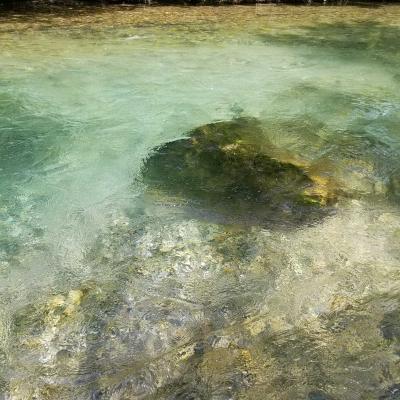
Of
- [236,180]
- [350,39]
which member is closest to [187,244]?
[236,180]

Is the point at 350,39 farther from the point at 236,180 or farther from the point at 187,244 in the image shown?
the point at 187,244

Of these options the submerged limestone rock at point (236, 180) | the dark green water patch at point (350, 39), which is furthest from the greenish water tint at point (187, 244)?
the dark green water patch at point (350, 39)

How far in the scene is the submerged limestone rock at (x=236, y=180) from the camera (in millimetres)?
4207

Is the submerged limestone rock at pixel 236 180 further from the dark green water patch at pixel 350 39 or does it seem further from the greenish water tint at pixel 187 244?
the dark green water patch at pixel 350 39

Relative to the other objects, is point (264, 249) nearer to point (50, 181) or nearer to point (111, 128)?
point (50, 181)

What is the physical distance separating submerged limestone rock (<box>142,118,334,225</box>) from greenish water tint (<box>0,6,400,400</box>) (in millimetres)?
41

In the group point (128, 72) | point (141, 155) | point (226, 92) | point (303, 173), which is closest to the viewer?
point (303, 173)

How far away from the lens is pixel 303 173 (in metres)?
4.83

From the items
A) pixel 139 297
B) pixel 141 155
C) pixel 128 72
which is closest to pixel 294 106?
pixel 141 155

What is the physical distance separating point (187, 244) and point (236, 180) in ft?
3.87

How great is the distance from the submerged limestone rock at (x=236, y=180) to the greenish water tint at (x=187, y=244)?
0.04 metres

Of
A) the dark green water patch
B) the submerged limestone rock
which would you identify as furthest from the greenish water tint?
the dark green water patch

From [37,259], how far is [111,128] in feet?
9.54

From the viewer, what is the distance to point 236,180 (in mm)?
4703
